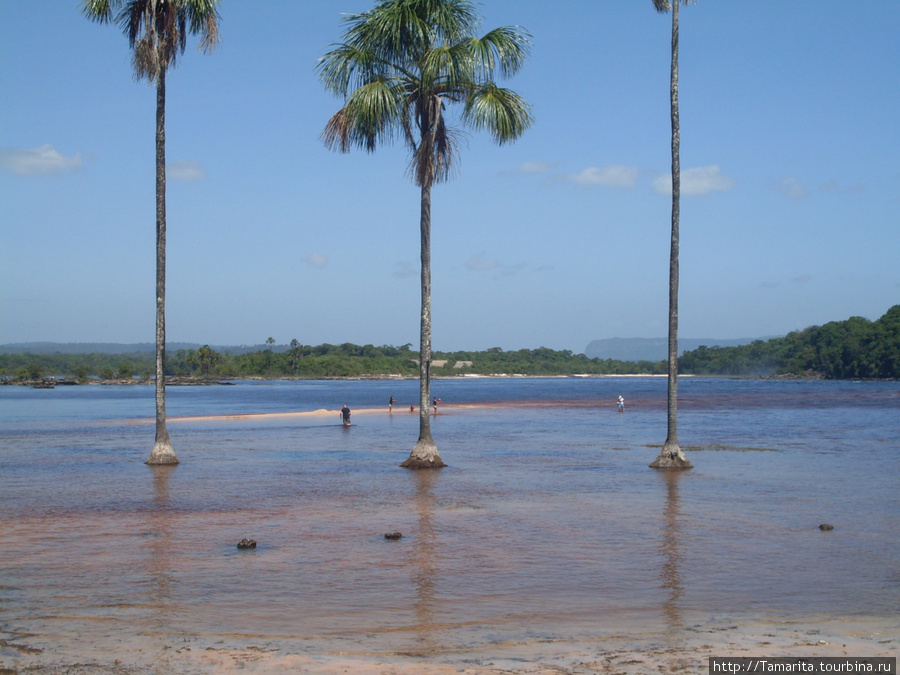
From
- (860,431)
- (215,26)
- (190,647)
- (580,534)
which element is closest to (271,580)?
(190,647)

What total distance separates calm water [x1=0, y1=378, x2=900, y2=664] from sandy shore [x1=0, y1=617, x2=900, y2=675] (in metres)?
0.29

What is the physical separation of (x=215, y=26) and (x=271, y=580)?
16094mm

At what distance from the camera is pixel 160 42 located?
2142 cm

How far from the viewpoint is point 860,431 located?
3681cm

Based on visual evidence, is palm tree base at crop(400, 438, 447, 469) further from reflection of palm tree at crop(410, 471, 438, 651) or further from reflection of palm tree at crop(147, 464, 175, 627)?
reflection of palm tree at crop(147, 464, 175, 627)

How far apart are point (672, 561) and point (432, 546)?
3358 mm

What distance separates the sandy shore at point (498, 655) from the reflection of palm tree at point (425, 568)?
0.74 m

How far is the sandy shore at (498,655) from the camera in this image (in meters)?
6.71

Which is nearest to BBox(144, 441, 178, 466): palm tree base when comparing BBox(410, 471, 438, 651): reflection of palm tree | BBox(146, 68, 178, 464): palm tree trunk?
BBox(146, 68, 178, 464): palm tree trunk

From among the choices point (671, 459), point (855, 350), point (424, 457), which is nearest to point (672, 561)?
point (671, 459)

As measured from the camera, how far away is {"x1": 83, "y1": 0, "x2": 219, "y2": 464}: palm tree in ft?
69.3

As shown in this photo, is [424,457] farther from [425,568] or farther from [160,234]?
[425,568]

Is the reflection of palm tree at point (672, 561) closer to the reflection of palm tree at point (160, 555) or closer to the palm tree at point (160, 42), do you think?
the reflection of palm tree at point (160, 555)

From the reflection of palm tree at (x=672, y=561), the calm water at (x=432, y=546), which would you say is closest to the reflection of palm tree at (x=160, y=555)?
the calm water at (x=432, y=546)
